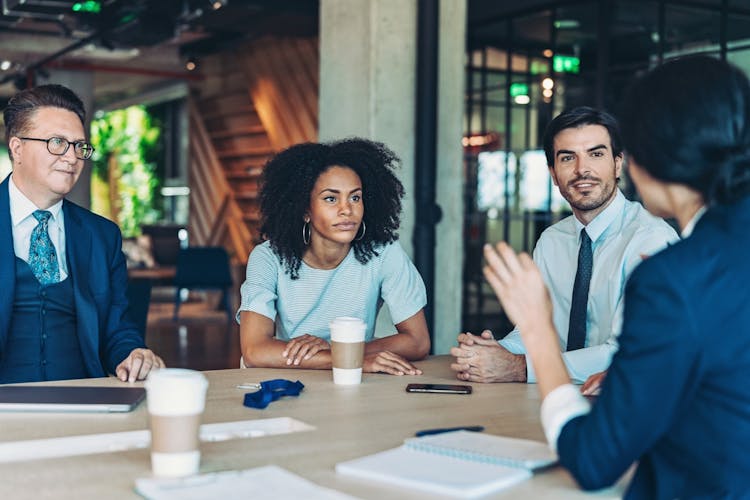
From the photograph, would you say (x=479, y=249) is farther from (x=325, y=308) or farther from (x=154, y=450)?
(x=154, y=450)

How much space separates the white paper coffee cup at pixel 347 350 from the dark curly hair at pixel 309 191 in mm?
816

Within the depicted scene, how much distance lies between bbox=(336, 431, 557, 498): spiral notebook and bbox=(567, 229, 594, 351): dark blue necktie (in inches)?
48.0

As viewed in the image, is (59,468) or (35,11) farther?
(35,11)

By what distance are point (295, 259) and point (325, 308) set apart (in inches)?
8.2

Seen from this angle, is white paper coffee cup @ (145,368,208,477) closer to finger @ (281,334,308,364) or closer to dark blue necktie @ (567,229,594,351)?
finger @ (281,334,308,364)

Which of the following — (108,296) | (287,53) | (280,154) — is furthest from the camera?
(287,53)

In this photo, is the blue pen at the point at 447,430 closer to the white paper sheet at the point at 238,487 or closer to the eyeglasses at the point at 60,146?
the white paper sheet at the point at 238,487

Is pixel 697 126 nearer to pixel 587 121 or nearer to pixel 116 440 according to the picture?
pixel 116 440

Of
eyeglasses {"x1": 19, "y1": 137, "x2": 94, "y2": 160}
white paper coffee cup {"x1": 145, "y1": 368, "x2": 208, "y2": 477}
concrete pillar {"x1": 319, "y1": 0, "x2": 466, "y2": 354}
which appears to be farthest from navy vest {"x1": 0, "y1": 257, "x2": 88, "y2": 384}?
concrete pillar {"x1": 319, "y1": 0, "x2": 466, "y2": 354}

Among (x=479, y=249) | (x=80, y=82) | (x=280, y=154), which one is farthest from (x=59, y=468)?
(x=80, y=82)

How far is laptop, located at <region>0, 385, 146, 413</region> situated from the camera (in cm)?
197

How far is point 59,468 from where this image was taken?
152 centimetres

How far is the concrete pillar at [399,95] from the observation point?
18.0 feet

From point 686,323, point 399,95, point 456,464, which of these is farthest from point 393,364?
point 399,95
